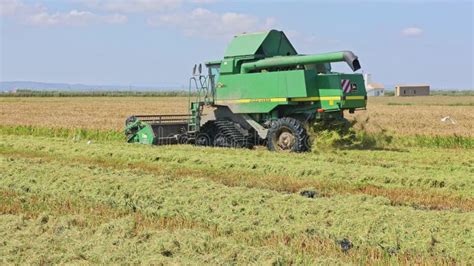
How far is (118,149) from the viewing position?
14172 mm

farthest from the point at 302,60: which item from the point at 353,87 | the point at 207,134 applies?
the point at 207,134

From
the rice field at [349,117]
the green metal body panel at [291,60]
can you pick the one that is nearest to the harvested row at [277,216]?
the green metal body panel at [291,60]

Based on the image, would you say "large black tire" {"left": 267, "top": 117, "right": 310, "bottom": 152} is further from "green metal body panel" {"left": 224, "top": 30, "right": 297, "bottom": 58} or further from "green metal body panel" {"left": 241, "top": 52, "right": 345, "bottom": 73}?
"green metal body panel" {"left": 224, "top": 30, "right": 297, "bottom": 58}

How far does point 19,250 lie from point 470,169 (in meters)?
8.29

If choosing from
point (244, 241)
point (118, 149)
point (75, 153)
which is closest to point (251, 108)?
point (118, 149)

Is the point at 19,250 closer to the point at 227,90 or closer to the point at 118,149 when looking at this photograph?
the point at 118,149

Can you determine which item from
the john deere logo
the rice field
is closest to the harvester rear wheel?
the rice field

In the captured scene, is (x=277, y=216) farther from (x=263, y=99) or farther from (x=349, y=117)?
(x=349, y=117)

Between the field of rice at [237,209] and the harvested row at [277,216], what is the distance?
0.05ft

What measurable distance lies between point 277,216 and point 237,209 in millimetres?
595

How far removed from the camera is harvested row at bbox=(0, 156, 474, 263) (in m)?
5.72

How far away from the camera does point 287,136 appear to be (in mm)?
13914

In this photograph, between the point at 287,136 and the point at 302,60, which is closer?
the point at 302,60

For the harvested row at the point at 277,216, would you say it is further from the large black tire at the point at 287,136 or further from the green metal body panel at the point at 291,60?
the green metal body panel at the point at 291,60
